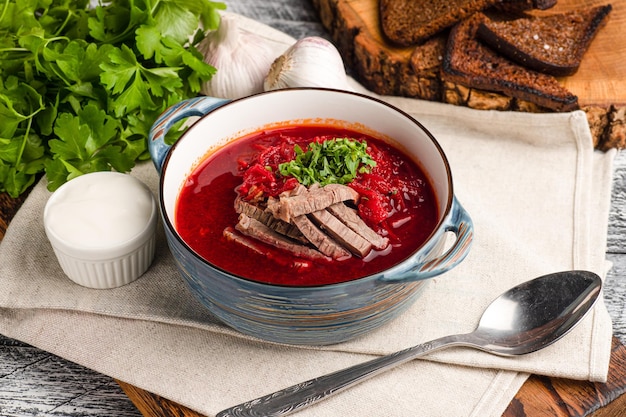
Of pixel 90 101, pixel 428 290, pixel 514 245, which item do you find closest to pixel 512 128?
pixel 514 245

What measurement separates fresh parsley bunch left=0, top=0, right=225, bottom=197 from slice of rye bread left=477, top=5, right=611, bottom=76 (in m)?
1.64

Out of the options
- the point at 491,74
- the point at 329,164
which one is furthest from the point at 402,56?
the point at 329,164

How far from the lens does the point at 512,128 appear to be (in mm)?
3719

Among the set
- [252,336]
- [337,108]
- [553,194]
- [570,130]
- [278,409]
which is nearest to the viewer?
[278,409]

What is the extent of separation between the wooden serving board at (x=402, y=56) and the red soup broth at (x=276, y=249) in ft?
3.47

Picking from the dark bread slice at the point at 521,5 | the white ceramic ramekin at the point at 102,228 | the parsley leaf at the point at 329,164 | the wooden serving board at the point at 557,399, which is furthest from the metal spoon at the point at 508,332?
the dark bread slice at the point at 521,5

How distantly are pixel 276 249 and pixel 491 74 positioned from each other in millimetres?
1926

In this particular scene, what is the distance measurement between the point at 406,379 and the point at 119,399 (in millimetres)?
1179

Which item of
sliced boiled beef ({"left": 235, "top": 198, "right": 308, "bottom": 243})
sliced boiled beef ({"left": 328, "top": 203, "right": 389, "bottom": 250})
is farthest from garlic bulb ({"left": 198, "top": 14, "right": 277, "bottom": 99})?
sliced boiled beef ({"left": 328, "top": 203, "right": 389, "bottom": 250})

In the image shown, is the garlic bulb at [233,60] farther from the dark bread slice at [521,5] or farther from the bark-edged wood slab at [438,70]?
the dark bread slice at [521,5]

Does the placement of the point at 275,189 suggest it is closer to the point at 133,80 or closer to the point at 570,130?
the point at 133,80

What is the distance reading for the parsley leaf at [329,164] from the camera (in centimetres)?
267

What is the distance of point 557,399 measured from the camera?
2520 mm

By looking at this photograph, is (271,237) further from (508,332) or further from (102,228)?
(508,332)
